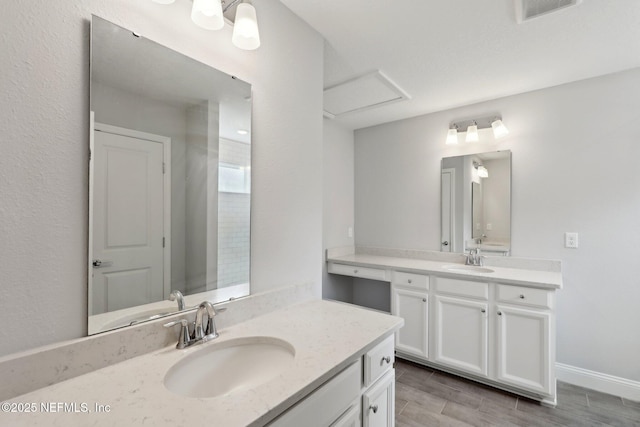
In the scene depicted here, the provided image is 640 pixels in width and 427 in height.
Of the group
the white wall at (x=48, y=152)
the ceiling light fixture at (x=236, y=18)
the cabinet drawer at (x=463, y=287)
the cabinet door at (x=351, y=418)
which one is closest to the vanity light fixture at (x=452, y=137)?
the cabinet drawer at (x=463, y=287)

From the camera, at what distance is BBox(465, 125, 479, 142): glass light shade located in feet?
8.71

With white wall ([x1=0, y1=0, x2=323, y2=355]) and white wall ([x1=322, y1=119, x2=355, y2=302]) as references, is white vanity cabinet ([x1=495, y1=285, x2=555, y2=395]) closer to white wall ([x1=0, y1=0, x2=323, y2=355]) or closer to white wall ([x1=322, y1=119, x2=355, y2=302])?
white wall ([x1=322, y1=119, x2=355, y2=302])

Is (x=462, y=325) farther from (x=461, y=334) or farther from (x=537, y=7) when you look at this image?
(x=537, y=7)

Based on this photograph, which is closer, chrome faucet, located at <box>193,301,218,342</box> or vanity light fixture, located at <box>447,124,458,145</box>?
chrome faucet, located at <box>193,301,218,342</box>

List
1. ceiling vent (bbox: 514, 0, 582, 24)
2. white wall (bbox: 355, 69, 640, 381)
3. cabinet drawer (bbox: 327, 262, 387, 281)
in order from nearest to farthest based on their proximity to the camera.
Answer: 1. ceiling vent (bbox: 514, 0, 582, 24)
2. white wall (bbox: 355, 69, 640, 381)
3. cabinet drawer (bbox: 327, 262, 387, 281)

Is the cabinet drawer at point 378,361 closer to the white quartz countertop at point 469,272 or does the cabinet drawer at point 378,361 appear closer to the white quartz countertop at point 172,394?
the white quartz countertop at point 172,394

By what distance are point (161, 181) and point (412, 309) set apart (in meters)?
2.24

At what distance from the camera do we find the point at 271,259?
1483 mm

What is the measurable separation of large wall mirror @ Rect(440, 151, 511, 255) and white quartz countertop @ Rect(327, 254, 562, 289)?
23 centimetres

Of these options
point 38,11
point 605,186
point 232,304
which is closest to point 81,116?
point 38,11

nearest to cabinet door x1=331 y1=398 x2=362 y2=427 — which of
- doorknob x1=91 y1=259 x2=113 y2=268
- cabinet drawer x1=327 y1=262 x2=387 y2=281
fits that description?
doorknob x1=91 y1=259 x2=113 y2=268

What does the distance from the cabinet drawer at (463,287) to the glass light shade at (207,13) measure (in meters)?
2.29

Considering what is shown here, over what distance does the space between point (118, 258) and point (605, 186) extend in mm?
3118

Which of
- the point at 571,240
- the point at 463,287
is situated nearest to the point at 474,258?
the point at 463,287
